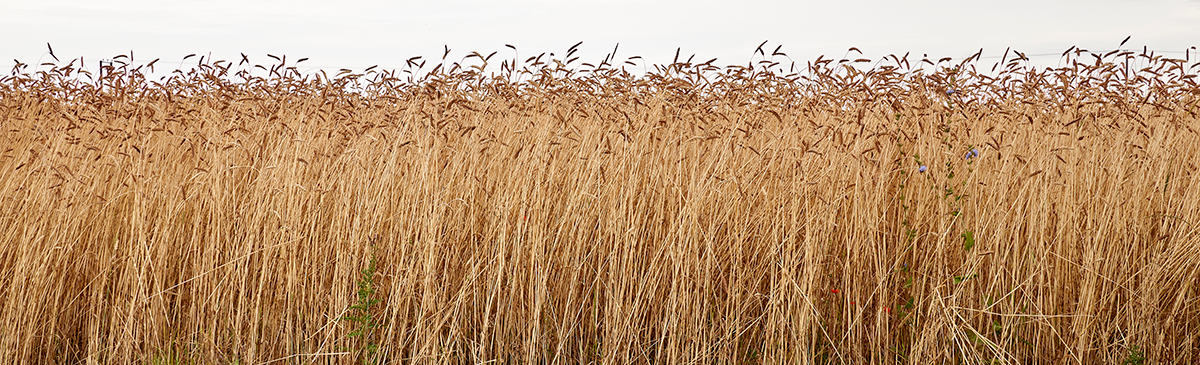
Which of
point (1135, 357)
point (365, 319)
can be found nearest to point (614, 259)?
point (365, 319)

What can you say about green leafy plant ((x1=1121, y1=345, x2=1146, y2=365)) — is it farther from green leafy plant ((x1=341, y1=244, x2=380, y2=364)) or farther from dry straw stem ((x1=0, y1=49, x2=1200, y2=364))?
green leafy plant ((x1=341, y1=244, x2=380, y2=364))

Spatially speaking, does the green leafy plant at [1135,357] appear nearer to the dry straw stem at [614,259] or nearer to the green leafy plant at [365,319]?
the dry straw stem at [614,259]

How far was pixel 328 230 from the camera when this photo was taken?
2670 millimetres

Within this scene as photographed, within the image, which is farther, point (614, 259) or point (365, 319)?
point (614, 259)

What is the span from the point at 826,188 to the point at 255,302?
1.99 m

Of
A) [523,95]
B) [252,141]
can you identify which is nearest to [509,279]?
[252,141]

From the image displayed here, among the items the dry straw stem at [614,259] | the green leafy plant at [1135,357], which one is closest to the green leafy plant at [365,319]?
the dry straw stem at [614,259]

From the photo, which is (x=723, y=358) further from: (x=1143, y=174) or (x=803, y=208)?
(x=1143, y=174)

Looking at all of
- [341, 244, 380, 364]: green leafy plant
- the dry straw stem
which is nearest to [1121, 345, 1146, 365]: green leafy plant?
the dry straw stem

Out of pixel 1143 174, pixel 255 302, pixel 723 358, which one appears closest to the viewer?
pixel 723 358

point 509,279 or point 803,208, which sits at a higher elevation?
point 803,208

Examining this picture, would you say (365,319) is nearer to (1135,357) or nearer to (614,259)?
(614,259)

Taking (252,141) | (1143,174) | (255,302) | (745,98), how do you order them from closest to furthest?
(255,302) → (1143,174) → (252,141) → (745,98)

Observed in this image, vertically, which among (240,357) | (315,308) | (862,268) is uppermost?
(862,268)
